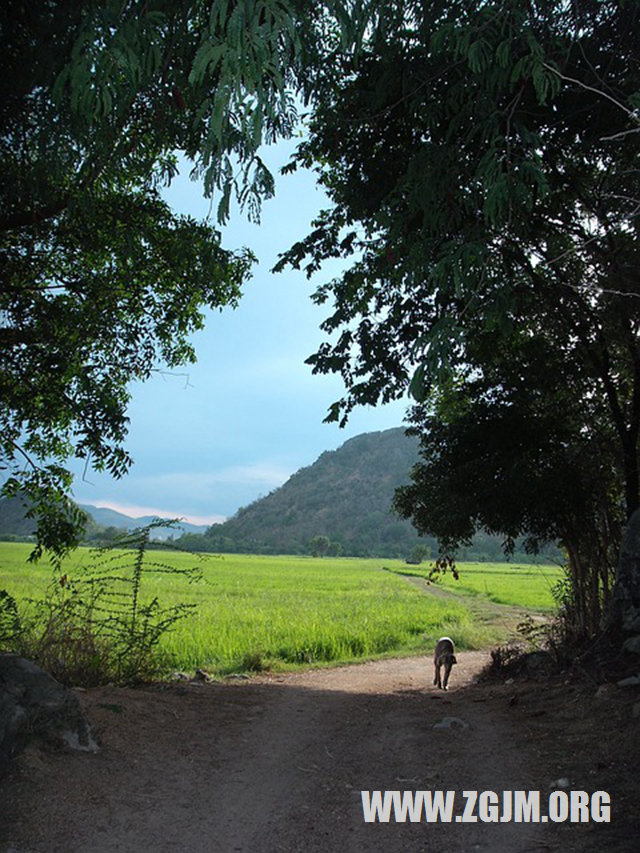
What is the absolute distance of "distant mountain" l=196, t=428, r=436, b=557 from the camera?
131 meters

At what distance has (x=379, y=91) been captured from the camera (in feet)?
23.8

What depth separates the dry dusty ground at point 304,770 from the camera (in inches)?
175

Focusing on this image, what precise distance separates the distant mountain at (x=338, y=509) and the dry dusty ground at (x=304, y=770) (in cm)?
11388

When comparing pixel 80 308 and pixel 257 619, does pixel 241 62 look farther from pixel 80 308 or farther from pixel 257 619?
pixel 257 619

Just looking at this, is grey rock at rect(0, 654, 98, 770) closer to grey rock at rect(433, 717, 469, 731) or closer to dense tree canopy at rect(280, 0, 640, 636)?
grey rock at rect(433, 717, 469, 731)

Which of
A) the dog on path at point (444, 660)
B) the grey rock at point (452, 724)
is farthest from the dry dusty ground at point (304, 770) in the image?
the dog on path at point (444, 660)

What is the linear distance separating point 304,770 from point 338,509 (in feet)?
492

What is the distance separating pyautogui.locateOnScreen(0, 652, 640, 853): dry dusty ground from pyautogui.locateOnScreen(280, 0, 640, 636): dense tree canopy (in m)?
3.36

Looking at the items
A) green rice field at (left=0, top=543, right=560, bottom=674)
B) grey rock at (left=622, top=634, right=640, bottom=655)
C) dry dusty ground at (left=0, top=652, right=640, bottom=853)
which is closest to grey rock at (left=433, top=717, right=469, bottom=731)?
dry dusty ground at (left=0, top=652, right=640, bottom=853)

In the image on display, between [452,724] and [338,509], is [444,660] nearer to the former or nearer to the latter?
[452,724]

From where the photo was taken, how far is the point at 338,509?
15475cm

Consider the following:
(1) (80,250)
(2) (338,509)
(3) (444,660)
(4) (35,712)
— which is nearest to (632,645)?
(3) (444,660)

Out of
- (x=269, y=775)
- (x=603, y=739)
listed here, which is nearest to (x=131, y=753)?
(x=269, y=775)

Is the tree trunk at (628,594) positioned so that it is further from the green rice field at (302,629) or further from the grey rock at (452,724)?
the green rice field at (302,629)
